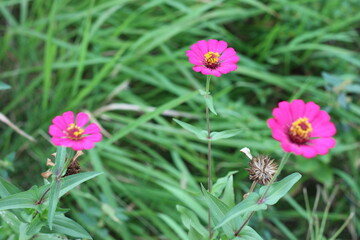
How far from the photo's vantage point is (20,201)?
86 centimetres

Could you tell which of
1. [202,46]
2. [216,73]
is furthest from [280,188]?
[202,46]

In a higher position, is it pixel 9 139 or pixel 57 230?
pixel 57 230

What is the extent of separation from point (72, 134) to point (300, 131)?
43cm

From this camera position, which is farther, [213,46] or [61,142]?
[213,46]

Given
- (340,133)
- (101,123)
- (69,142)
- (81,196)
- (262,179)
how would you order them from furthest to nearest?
(340,133) → (101,123) → (81,196) → (262,179) → (69,142)

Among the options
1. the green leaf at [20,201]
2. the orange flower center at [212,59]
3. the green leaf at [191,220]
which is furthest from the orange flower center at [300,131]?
the green leaf at [20,201]

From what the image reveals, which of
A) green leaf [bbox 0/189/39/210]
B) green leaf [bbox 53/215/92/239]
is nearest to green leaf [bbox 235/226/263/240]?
green leaf [bbox 53/215/92/239]

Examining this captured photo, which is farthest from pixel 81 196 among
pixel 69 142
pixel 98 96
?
pixel 69 142

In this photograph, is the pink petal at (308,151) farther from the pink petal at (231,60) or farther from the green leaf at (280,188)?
the pink petal at (231,60)

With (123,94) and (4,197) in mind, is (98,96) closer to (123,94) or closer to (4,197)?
(123,94)

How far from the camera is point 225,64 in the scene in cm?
101

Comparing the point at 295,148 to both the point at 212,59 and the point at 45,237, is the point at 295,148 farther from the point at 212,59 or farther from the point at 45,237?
the point at 45,237

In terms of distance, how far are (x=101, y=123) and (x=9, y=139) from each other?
348 millimetres

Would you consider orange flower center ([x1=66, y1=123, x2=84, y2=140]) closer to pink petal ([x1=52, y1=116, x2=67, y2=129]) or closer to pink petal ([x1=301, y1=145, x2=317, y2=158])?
pink petal ([x1=52, y1=116, x2=67, y2=129])
